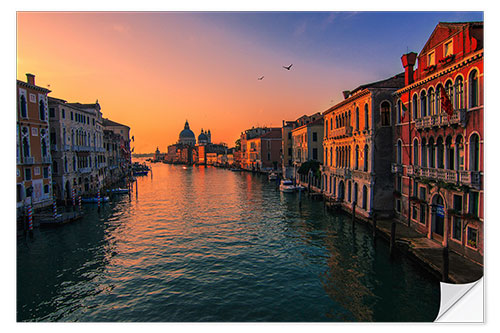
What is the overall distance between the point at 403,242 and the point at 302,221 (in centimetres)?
937

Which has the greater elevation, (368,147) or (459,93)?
(459,93)

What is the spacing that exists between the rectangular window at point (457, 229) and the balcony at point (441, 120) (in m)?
4.01

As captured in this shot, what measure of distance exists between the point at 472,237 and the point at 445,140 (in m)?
4.52

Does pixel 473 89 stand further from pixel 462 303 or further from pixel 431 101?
pixel 462 303

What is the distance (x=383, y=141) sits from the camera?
66.8 feet

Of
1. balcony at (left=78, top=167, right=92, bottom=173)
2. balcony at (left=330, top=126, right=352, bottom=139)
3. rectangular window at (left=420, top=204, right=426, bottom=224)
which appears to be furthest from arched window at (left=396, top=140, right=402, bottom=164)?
balcony at (left=78, top=167, right=92, bottom=173)

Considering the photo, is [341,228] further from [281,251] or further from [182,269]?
[182,269]

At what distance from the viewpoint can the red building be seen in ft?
40.4

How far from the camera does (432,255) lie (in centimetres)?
1335

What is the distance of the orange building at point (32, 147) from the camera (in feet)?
74.8

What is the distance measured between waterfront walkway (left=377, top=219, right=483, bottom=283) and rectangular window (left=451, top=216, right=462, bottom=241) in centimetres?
68

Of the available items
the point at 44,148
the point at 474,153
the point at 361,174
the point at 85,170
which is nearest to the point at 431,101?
the point at 474,153
